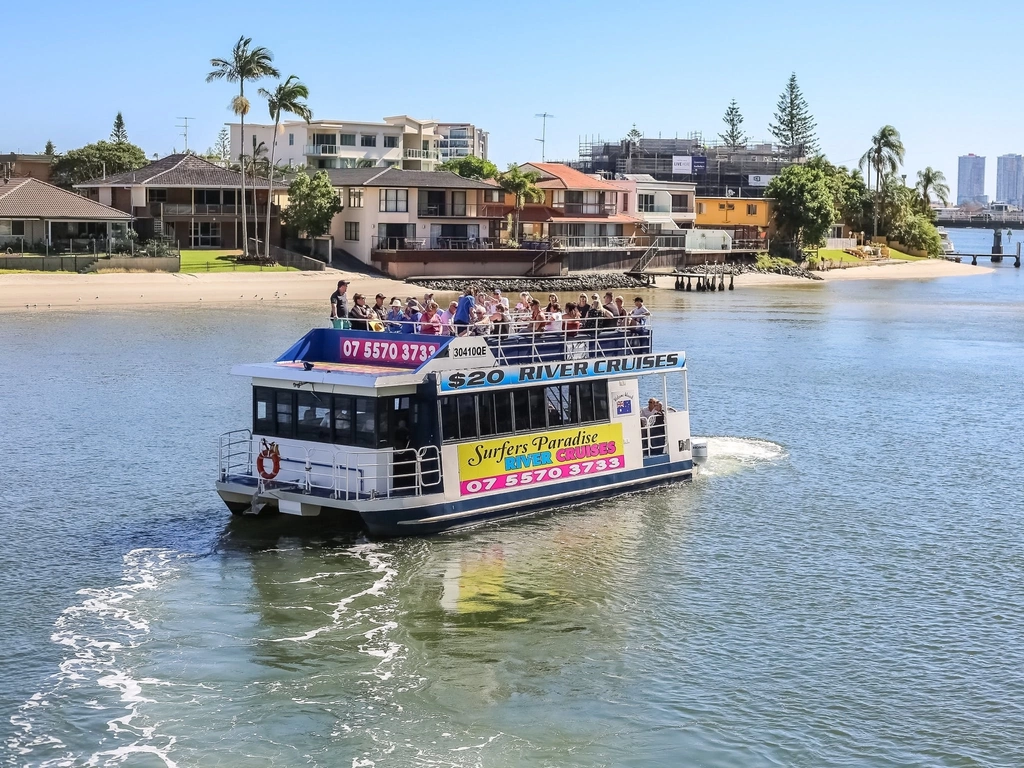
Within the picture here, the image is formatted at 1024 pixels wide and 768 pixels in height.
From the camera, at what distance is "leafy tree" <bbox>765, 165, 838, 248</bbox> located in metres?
127

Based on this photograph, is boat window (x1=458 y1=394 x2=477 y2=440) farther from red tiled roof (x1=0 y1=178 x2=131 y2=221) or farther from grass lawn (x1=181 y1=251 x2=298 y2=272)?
red tiled roof (x1=0 y1=178 x2=131 y2=221)

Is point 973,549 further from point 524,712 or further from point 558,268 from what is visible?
point 558,268

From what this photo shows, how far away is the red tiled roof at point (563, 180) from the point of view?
10962cm

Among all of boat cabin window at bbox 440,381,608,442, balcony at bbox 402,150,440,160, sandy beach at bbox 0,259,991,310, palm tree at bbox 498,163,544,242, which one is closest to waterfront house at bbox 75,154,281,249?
sandy beach at bbox 0,259,991,310

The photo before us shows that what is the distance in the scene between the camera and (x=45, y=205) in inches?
3221

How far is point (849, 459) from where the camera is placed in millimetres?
35688

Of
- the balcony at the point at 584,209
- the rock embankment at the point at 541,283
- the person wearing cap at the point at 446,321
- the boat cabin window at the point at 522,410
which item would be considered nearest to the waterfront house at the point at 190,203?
the rock embankment at the point at 541,283

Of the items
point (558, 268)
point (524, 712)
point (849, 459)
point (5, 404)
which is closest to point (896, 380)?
point (849, 459)

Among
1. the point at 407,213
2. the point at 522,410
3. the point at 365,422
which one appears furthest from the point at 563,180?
the point at 365,422

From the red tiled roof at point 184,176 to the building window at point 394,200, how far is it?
9437 millimetres

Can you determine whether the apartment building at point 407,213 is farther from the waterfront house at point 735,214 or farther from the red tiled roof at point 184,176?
the waterfront house at point 735,214

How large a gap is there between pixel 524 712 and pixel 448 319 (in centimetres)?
1150

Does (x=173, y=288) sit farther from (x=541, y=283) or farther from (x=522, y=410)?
(x=522, y=410)

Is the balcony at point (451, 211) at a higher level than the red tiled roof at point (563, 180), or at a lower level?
lower
